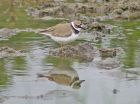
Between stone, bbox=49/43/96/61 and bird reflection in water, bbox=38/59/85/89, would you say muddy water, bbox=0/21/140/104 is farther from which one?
stone, bbox=49/43/96/61

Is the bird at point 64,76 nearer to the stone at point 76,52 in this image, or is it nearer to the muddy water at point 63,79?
the muddy water at point 63,79

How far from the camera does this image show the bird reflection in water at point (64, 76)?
348 inches

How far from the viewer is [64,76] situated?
9344 mm

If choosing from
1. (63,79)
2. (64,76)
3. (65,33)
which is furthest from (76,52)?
(63,79)

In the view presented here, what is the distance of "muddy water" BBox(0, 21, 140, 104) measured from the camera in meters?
7.97

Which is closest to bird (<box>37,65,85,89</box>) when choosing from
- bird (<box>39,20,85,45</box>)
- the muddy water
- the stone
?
the muddy water

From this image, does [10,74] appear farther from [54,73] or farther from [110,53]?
[110,53]

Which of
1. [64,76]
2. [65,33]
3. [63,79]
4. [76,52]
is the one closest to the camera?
[63,79]

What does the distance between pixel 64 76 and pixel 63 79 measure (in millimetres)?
261

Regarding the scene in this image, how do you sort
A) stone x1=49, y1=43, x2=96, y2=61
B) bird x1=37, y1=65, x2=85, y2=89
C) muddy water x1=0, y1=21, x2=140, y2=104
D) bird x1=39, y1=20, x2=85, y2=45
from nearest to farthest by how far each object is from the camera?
muddy water x1=0, y1=21, x2=140, y2=104
bird x1=37, y1=65, x2=85, y2=89
stone x1=49, y1=43, x2=96, y2=61
bird x1=39, y1=20, x2=85, y2=45

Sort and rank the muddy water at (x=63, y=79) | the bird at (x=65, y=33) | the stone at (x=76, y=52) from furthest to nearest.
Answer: the bird at (x=65, y=33) → the stone at (x=76, y=52) → the muddy water at (x=63, y=79)

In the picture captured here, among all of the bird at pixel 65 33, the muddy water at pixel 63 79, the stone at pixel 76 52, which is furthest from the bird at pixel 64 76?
the bird at pixel 65 33

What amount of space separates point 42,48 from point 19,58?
933 millimetres

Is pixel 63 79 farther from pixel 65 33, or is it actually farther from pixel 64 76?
pixel 65 33
